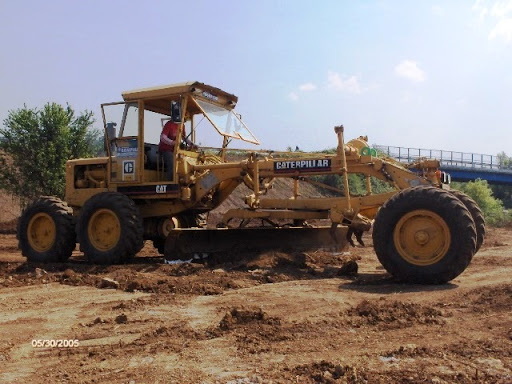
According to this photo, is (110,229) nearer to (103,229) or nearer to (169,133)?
(103,229)

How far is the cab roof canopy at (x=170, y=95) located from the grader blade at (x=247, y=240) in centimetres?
247

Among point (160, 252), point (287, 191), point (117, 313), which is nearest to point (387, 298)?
point (117, 313)

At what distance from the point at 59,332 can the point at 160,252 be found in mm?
6562

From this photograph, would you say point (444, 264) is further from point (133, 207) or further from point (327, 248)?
point (133, 207)

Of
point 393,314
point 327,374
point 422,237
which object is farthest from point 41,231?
point 327,374

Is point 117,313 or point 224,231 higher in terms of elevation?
point 224,231

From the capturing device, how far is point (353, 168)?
28.6 feet

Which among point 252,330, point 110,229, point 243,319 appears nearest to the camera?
point 252,330

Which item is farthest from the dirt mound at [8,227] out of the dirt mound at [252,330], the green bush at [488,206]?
the green bush at [488,206]

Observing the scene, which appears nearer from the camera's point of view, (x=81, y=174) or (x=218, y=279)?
(x=218, y=279)

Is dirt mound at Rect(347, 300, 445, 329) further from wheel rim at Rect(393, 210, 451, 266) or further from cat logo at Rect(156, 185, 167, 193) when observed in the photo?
cat logo at Rect(156, 185, 167, 193)

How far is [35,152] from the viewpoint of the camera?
17.1 meters
